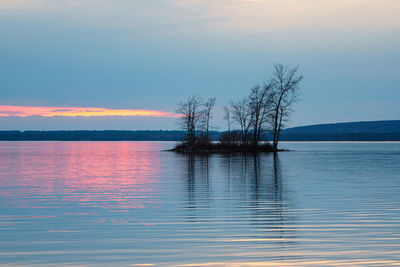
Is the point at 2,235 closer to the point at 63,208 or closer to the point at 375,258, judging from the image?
the point at 63,208

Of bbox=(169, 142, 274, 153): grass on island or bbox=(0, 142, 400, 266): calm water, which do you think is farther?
bbox=(169, 142, 274, 153): grass on island

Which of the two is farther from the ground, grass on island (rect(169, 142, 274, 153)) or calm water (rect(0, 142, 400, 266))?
grass on island (rect(169, 142, 274, 153))

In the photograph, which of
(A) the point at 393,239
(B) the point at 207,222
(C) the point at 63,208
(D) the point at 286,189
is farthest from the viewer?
(D) the point at 286,189

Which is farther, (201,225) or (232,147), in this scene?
(232,147)

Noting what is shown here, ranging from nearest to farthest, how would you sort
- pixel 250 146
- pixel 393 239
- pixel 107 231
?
pixel 393 239 → pixel 107 231 → pixel 250 146

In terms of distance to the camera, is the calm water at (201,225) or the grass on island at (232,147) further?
the grass on island at (232,147)

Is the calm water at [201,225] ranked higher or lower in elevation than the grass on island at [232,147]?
lower

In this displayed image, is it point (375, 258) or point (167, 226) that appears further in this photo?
point (167, 226)

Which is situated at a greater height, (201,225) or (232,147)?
(232,147)

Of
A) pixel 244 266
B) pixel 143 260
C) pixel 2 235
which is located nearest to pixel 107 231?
pixel 2 235

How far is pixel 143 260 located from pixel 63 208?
7.63 meters

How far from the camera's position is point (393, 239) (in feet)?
37.0

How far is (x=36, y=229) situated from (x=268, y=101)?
65.3 metres

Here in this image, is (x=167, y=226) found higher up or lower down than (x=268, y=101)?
lower down
